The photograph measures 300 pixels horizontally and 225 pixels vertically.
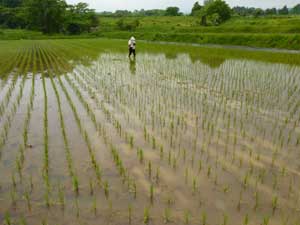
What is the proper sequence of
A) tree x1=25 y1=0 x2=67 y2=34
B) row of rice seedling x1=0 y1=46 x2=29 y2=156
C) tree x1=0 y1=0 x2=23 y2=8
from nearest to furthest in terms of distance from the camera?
row of rice seedling x1=0 y1=46 x2=29 y2=156
tree x1=25 y1=0 x2=67 y2=34
tree x1=0 y1=0 x2=23 y2=8

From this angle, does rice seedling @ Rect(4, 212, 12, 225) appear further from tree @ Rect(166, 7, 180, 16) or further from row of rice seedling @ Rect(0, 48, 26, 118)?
tree @ Rect(166, 7, 180, 16)

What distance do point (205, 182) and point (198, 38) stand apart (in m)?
24.7

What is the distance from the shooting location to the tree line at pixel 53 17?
48906 millimetres

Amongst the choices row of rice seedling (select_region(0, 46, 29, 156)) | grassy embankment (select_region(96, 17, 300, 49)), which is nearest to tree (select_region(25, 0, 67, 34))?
grassy embankment (select_region(96, 17, 300, 49))

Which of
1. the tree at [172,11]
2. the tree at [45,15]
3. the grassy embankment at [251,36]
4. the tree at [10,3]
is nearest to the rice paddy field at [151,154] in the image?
the grassy embankment at [251,36]

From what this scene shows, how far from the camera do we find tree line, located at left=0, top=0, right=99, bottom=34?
4891 cm

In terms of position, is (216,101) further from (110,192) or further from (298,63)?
(298,63)

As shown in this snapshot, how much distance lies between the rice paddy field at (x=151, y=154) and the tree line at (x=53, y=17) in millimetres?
44316

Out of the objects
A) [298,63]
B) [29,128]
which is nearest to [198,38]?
[298,63]

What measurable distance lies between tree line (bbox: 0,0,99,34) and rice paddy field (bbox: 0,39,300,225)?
145 ft

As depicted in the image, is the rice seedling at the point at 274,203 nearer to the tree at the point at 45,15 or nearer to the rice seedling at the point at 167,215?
the rice seedling at the point at 167,215

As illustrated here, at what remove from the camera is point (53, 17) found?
48812 millimetres

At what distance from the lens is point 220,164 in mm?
4035

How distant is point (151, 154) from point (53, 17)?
167 ft
